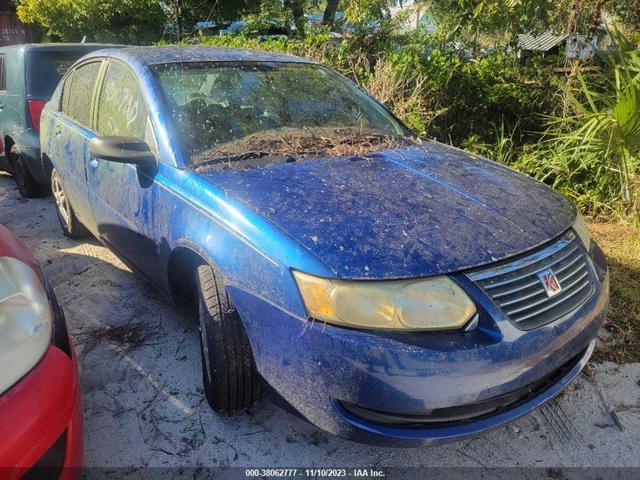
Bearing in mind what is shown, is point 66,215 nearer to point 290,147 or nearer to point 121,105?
point 121,105

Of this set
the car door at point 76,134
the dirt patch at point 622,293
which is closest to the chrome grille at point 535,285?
the dirt patch at point 622,293

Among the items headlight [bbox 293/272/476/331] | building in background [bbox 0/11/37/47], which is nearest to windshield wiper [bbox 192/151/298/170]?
headlight [bbox 293/272/476/331]

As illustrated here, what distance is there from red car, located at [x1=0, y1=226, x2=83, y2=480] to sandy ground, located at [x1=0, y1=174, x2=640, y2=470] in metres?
0.49

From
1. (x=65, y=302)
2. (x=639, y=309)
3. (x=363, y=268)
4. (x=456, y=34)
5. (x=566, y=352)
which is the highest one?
(x=456, y=34)

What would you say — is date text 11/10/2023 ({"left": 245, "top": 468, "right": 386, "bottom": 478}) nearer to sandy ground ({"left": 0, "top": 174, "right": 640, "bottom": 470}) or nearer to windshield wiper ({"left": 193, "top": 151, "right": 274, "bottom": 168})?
sandy ground ({"left": 0, "top": 174, "right": 640, "bottom": 470})

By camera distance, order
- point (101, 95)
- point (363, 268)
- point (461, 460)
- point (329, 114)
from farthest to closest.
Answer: point (101, 95)
point (329, 114)
point (461, 460)
point (363, 268)

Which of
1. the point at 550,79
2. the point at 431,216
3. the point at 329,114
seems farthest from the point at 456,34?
the point at 431,216

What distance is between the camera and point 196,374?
8.41 feet

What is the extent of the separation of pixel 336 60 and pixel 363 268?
4.62 m

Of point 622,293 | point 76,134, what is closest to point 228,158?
point 76,134

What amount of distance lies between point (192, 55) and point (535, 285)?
230 centimetres

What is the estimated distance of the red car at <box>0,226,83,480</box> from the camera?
1.44 m

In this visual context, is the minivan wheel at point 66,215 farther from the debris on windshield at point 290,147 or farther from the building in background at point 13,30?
the building in background at point 13,30

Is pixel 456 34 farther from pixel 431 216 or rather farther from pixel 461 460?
pixel 461 460
